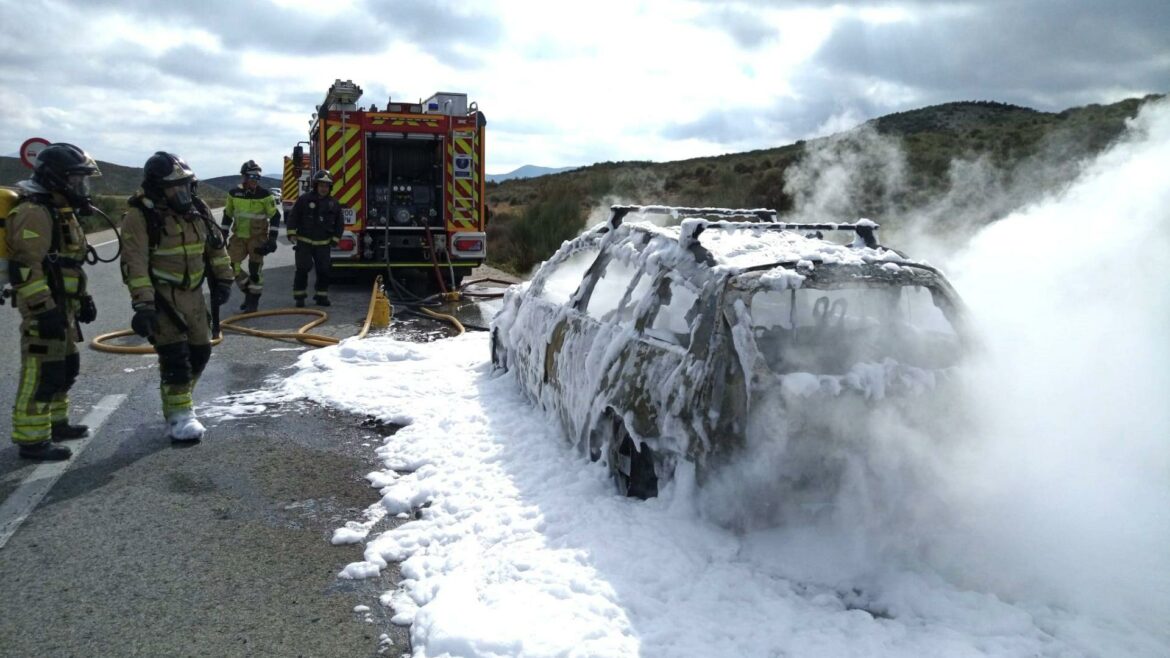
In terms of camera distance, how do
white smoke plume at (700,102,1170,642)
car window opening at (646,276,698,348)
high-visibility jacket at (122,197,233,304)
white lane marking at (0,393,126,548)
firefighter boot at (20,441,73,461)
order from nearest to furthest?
white smoke plume at (700,102,1170,642) → car window opening at (646,276,698,348) → white lane marking at (0,393,126,548) → firefighter boot at (20,441,73,461) → high-visibility jacket at (122,197,233,304)

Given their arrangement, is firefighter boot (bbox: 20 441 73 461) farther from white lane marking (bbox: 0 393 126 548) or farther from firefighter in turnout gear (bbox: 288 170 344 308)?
firefighter in turnout gear (bbox: 288 170 344 308)

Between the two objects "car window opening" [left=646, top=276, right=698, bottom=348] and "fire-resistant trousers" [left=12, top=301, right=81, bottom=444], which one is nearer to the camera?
"car window opening" [left=646, top=276, right=698, bottom=348]

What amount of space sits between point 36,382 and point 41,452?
1.40 ft

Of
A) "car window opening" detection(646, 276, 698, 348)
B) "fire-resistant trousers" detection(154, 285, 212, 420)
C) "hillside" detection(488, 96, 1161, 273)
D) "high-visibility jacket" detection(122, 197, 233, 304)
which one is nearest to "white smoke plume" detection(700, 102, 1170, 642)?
"car window opening" detection(646, 276, 698, 348)

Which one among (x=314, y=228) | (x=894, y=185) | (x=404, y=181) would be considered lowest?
(x=314, y=228)

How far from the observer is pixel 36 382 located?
537 centimetres

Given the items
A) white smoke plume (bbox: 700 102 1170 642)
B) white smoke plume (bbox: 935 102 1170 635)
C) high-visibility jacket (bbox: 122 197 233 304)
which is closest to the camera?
white smoke plume (bbox: 700 102 1170 642)

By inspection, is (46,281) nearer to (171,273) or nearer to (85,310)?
(85,310)

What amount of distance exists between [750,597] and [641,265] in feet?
6.68

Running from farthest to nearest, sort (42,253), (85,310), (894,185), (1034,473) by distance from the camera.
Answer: (894,185) < (85,310) < (42,253) < (1034,473)

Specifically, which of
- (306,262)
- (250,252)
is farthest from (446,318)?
(250,252)

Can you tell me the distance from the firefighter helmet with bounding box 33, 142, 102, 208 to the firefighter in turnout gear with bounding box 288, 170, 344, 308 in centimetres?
609

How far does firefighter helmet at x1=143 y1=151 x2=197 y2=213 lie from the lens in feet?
18.7

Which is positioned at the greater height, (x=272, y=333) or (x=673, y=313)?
(x=673, y=313)
